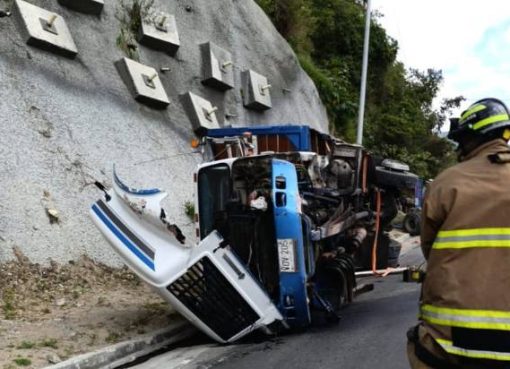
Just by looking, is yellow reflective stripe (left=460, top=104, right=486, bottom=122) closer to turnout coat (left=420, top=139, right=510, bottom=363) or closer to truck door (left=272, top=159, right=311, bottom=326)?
turnout coat (left=420, top=139, right=510, bottom=363)

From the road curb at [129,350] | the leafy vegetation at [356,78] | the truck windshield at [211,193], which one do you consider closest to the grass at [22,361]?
the road curb at [129,350]

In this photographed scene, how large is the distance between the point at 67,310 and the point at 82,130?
3438mm

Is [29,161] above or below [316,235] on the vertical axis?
above

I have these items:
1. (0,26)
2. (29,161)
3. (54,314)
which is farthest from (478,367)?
(0,26)

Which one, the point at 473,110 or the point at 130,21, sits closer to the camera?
the point at 473,110

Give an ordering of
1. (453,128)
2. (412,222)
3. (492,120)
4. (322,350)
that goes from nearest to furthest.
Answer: (492,120) < (453,128) < (322,350) < (412,222)

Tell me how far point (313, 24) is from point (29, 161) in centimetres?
1744

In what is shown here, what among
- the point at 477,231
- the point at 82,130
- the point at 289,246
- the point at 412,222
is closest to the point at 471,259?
the point at 477,231

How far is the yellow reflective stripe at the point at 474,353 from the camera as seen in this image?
2428 mm

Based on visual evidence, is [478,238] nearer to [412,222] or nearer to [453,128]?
[453,128]

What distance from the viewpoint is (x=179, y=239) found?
245 inches

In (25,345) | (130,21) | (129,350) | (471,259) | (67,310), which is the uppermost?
(130,21)

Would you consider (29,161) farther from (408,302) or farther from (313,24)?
(313,24)

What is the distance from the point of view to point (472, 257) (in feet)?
8.13
